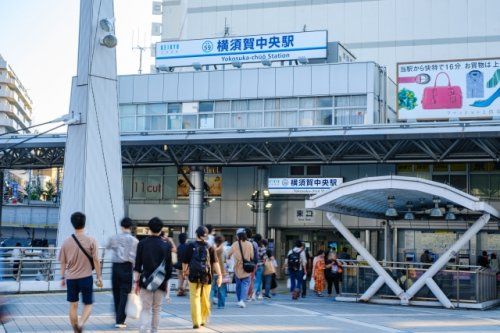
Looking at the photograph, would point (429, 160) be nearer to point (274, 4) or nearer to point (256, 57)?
point (256, 57)

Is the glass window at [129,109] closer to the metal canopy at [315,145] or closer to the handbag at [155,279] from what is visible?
the metal canopy at [315,145]

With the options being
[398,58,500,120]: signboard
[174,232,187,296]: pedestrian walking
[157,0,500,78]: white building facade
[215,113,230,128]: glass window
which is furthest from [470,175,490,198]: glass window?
[157,0,500,78]: white building facade

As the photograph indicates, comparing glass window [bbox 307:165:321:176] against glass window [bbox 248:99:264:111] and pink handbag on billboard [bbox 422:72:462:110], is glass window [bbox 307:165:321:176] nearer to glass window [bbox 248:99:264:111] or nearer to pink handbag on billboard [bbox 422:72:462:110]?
glass window [bbox 248:99:264:111]

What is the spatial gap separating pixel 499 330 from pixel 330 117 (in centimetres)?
2244

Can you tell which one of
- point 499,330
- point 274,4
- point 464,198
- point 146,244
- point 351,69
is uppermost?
point 274,4

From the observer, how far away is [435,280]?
19.7 meters

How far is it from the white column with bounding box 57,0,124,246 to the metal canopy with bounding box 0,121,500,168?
30.5 ft

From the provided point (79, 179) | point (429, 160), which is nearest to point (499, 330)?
point (79, 179)

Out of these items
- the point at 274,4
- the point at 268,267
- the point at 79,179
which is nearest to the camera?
the point at 268,267

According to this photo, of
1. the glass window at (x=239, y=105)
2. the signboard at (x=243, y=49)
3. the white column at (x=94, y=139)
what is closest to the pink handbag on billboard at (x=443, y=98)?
the signboard at (x=243, y=49)

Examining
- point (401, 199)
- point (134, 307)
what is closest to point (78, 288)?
point (134, 307)

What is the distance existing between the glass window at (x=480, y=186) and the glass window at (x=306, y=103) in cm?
800

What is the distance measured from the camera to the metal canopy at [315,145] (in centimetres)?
2905

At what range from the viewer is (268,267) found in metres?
20.6
